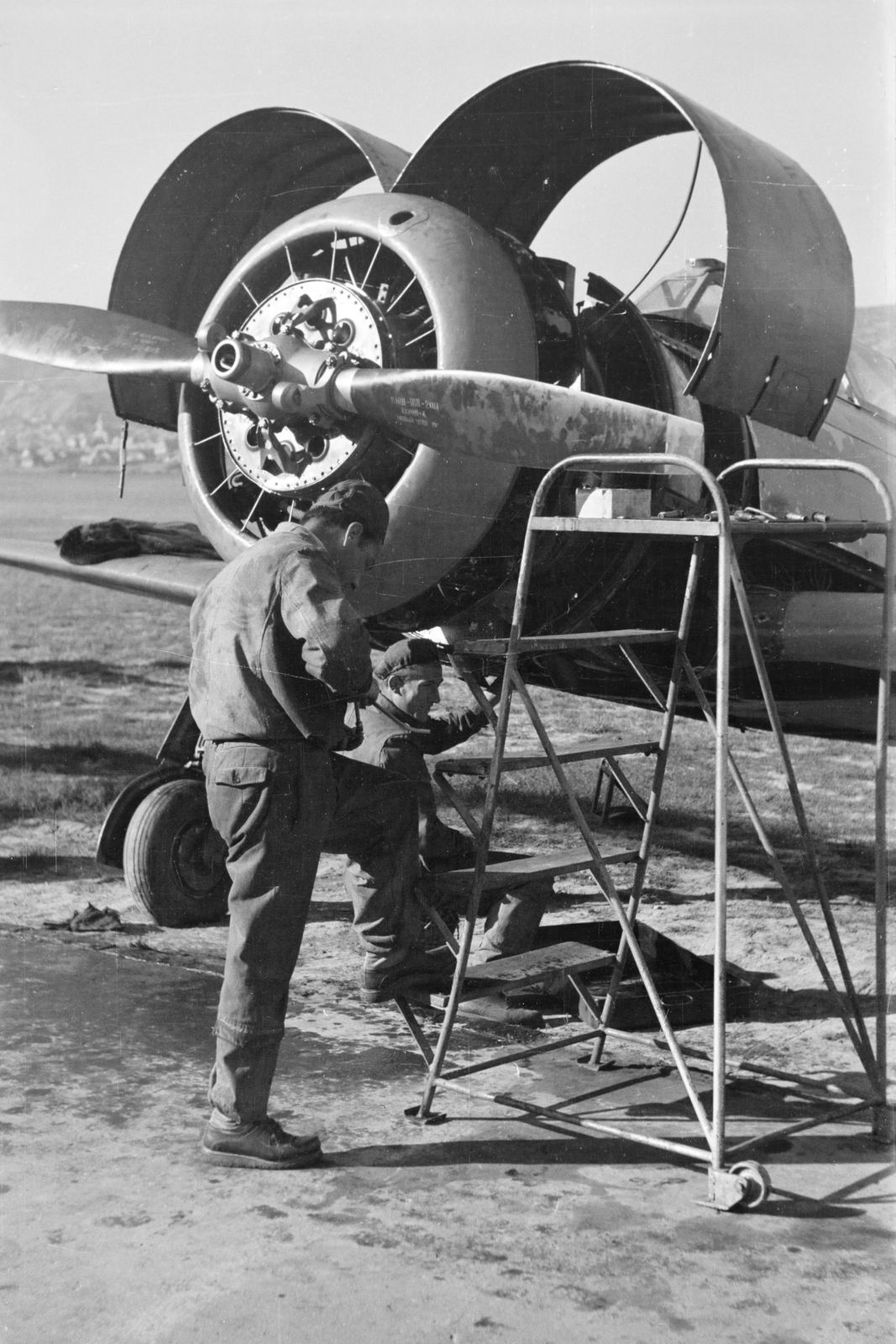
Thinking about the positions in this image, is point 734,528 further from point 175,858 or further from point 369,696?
point 175,858

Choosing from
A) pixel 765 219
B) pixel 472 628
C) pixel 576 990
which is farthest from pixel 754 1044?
pixel 765 219

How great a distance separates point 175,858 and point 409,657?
1649 millimetres

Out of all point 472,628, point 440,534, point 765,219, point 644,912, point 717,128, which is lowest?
point 644,912

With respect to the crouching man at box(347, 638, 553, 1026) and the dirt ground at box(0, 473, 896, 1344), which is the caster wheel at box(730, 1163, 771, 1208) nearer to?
the dirt ground at box(0, 473, 896, 1344)

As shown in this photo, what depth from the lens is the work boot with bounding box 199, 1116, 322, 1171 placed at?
287 centimetres

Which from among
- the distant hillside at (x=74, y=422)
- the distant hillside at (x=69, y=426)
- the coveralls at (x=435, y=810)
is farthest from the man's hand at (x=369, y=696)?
the distant hillside at (x=74, y=422)

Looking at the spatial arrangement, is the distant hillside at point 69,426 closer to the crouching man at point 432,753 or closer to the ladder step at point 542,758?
the crouching man at point 432,753

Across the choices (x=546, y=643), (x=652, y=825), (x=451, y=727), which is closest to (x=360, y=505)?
(x=546, y=643)

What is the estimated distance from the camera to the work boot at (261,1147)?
2871 millimetres

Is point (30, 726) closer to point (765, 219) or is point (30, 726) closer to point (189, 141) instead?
point (189, 141)

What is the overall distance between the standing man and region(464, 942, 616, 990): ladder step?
20.4 inches

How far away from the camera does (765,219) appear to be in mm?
3896

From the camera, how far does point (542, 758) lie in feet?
10.5

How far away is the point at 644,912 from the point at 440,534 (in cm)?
210
